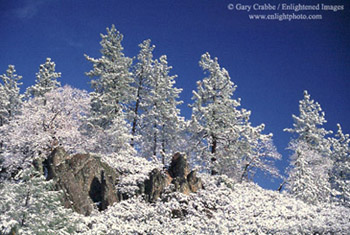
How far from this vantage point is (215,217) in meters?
16.3

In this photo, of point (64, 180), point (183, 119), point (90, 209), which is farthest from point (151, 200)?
point (183, 119)

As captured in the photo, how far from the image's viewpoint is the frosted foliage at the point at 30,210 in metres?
10.9

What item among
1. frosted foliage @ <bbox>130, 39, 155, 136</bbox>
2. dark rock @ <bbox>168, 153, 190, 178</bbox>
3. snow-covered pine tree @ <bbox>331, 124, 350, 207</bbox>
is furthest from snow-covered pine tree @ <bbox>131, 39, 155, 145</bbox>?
snow-covered pine tree @ <bbox>331, 124, 350, 207</bbox>

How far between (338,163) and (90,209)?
28.5 metres

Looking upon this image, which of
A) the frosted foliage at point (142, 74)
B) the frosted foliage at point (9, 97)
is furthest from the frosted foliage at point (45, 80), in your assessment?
the frosted foliage at point (142, 74)

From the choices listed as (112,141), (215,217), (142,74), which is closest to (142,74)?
(142,74)

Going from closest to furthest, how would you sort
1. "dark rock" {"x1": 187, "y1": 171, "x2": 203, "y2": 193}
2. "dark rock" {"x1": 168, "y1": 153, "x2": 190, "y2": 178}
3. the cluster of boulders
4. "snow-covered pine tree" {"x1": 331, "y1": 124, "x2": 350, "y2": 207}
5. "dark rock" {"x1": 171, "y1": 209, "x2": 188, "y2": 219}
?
1. the cluster of boulders
2. "dark rock" {"x1": 171, "y1": 209, "x2": 188, "y2": 219}
3. "dark rock" {"x1": 187, "y1": 171, "x2": 203, "y2": 193}
4. "dark rock" {"x1": 168, "y1": 153, "x2": 190, "y2": 178}
5. "snow-covered pine tree" {"x1": 331, "y1": 124, "x2": 350, "y2": 207}

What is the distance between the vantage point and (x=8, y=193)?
38.6 feet

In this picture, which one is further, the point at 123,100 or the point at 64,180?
the point at 123,100

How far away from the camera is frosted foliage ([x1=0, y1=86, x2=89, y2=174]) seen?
2131cm

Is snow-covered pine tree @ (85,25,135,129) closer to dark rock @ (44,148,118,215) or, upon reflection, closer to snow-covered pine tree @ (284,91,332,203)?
dark rock @ (44,148,118,215)

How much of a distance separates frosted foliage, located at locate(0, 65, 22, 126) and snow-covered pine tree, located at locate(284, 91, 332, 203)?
95.0ft

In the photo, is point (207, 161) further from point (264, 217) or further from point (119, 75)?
point (119, 75)

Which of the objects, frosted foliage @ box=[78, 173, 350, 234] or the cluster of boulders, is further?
the cluster of boulders
